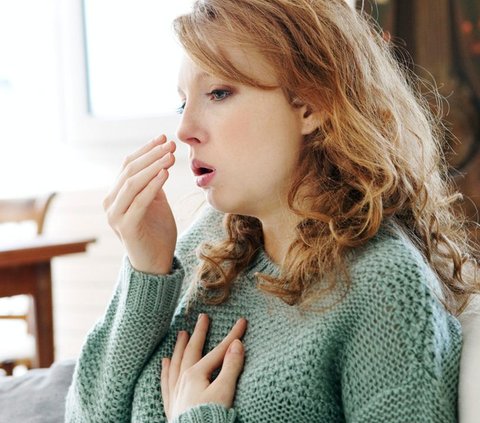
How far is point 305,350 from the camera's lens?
971mm

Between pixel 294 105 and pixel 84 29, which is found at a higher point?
pixel 294 105

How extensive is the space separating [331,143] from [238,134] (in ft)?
0.44

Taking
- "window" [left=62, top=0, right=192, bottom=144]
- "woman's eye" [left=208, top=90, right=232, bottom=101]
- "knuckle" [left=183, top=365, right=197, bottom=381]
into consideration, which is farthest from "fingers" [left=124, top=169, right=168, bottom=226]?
"window" [left=62, top=0, right=192, bottom=144]

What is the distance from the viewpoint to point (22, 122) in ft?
10.7

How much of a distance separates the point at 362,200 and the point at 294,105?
172 millimetres

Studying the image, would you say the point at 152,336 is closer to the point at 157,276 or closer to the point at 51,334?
the point at 157,276

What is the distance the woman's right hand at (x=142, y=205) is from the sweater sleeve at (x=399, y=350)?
1.16 feet

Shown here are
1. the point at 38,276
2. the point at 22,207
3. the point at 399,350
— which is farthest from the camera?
the point at 22,207

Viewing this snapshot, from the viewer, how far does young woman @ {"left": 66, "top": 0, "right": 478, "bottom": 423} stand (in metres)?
0.93

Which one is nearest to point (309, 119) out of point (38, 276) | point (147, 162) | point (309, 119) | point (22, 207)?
point (309, 119)

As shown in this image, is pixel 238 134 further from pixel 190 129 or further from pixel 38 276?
pixel 38 276

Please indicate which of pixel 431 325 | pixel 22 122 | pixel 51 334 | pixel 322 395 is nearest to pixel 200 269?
pixel 322 395

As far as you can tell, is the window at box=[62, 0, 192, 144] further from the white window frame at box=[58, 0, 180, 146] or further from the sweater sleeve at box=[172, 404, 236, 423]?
the sweater sleeve at box=[172, 404, 236, 423]

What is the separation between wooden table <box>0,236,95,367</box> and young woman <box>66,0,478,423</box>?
857mm
